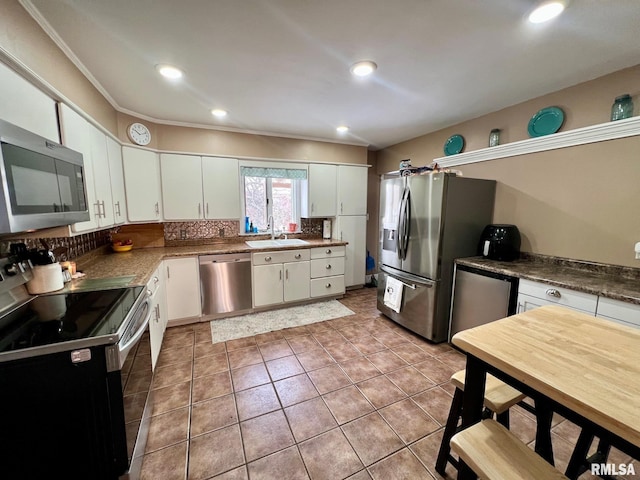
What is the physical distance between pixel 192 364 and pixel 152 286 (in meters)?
0.80

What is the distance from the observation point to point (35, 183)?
1177 mm

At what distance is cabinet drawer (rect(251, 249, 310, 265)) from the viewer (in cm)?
334

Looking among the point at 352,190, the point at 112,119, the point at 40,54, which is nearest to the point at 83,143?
the point at 40,54

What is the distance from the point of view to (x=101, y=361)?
1145 mm

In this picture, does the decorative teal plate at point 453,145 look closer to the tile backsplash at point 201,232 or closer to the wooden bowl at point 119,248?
the tile backsplash at point 201,232

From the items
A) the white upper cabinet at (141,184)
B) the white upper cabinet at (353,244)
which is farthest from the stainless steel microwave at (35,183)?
the white upper cabinet at (353,244)

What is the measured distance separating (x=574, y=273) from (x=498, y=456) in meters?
2.07

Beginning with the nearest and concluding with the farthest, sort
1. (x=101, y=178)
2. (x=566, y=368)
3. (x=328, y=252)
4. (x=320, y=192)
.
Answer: (x=566, y=368) → (x=101, y=178) → (x=328, y=252) → (x=320, y=192)

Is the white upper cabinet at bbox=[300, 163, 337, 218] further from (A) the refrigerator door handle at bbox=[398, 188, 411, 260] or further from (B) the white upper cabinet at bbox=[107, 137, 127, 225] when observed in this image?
(B) the white upper cabinet at bbox=[107, 137, 127, 225]

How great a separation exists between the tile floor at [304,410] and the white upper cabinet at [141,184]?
1.45 m

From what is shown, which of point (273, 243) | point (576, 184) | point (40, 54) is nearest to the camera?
point (40, 54)

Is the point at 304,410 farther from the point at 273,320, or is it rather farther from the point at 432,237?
the point at 432,237

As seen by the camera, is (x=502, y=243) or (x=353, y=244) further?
(x=353, y=244)

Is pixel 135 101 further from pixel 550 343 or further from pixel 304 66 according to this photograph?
pixel 550 343
